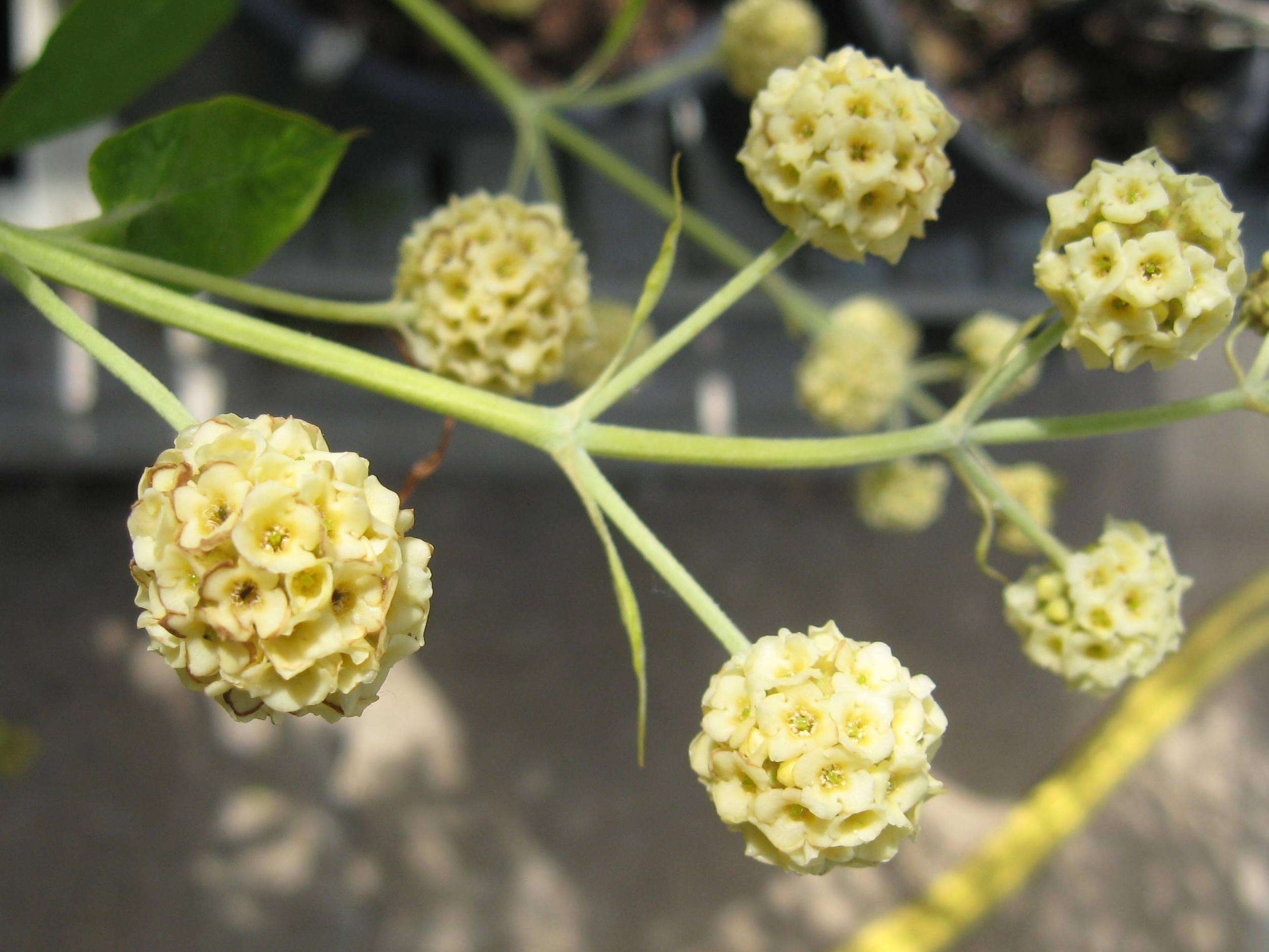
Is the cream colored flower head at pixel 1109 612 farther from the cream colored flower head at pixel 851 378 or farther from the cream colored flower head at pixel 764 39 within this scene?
the cream colored flower head at pixel 764 39

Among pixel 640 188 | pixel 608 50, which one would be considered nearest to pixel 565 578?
pixel 640 188

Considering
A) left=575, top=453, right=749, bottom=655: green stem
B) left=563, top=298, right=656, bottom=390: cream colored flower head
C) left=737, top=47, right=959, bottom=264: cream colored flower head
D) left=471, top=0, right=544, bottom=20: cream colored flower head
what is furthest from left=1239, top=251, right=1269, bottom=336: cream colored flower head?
left=471, top=0, right=544, bottom=20: cream colored flower head

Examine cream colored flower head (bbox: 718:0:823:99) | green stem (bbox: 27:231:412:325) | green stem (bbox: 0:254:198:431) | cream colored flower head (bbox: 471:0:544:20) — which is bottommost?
green stem (bbox: 0:254:198:431)

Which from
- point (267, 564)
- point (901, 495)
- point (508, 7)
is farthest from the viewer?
point (508, 7)

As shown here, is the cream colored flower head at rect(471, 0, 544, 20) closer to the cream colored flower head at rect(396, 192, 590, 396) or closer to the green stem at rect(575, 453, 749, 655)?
the cream colored flower head at rect(396, 192, 590, 396)

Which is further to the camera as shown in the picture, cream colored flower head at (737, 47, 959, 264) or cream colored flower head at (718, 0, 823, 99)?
cream colored flower head at (718, 0, 823, 99)

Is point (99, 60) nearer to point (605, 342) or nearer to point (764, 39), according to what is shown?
point (605, 342)
